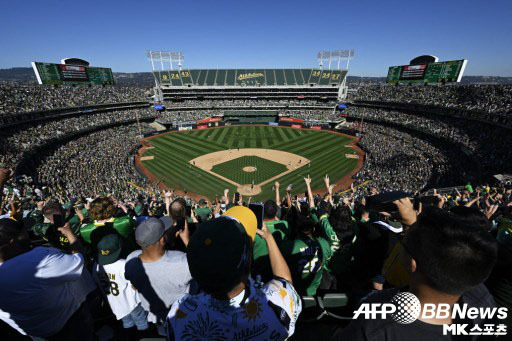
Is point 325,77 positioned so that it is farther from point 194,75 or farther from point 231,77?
point 194,75

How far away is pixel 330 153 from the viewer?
43031 millimetres

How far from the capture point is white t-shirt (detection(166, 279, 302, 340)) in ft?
6.43

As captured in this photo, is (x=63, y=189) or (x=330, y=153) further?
(x=330, y=153)

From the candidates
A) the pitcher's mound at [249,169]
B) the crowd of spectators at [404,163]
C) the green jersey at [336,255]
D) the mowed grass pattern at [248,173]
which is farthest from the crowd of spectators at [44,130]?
the crowd of spectators at [404,163]

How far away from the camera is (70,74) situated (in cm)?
5712

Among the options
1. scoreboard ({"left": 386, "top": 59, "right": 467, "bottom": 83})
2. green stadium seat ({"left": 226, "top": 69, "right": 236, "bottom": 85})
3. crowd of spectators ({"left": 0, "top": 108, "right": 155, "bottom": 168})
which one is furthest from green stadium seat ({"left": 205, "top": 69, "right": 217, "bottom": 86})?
scoreboard ({"left": 386, "top": 59, "right": 467, "bottom": 83})

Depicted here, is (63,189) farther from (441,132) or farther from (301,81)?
(301,81)

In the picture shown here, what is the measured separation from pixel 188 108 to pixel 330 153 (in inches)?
1880

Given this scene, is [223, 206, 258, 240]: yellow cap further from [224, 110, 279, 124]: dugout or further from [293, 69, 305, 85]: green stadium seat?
[293, 69, 305, 85]: green stadium seat

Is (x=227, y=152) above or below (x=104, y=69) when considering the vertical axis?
below

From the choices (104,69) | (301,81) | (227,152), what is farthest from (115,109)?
(301,81)

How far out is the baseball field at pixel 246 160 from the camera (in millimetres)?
31344

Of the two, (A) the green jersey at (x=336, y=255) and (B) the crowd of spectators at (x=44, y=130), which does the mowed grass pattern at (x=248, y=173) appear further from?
(A) the green jersey at (x=336, y=255)

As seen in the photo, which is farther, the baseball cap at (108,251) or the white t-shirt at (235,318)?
the baseball cap at (108,251)
